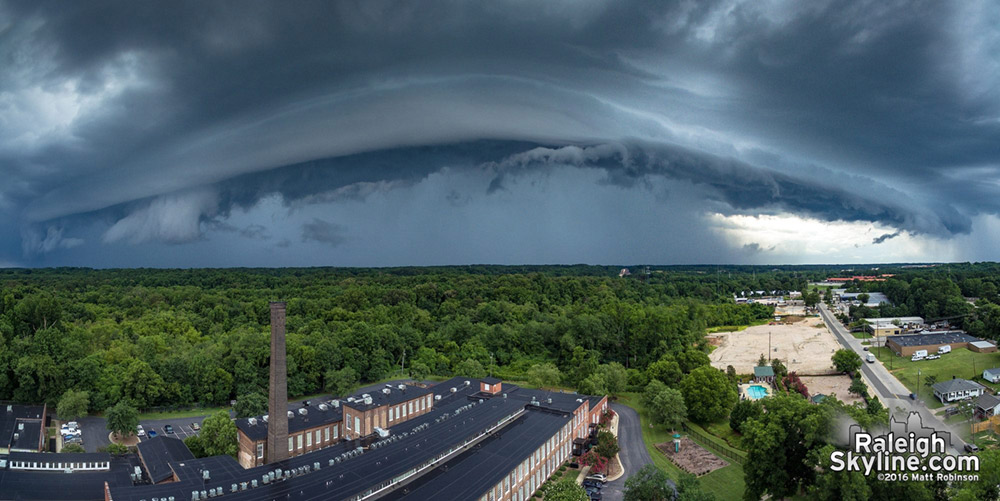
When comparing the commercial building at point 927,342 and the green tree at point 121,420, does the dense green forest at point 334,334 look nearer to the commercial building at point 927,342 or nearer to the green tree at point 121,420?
the commercial building at point 927,342

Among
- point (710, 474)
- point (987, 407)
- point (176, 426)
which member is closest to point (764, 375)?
point (987, 407)

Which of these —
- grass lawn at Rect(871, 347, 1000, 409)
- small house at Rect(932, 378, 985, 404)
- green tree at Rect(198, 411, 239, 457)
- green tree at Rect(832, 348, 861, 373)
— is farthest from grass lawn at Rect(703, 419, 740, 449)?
green tree at Rect(198, 411, 239, 457)

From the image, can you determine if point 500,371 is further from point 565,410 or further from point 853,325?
point 853,325

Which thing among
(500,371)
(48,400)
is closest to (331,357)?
(500,371)

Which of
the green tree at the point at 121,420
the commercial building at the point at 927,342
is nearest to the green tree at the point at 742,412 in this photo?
the commercial building at the point at 927,342

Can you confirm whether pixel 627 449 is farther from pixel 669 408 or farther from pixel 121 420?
pixel 121 420
